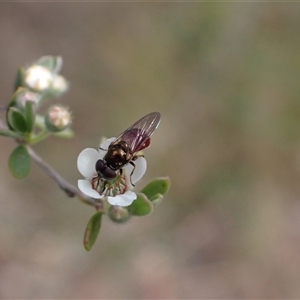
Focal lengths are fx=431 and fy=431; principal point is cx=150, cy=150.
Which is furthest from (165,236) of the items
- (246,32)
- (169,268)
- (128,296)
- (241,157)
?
(246,32)

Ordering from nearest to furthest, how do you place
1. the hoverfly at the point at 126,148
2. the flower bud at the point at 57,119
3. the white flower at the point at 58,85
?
A: the hoverfly at the point at 126,148 → the flower bud at the point at 57,119 → the white flower at the point at 58,85

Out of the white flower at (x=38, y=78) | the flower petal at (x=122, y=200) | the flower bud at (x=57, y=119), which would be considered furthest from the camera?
the white flower at (x=38, y=78)

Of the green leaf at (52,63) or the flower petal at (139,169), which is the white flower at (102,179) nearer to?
the flower petal at (139,169)

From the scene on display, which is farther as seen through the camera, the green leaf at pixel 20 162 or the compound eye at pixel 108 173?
the green leaf at pixel 20 162

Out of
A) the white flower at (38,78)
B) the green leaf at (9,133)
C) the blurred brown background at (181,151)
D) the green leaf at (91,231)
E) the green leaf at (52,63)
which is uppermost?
the blurred brown background at (181,151)

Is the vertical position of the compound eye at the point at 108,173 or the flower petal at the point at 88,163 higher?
the flower petal at the point at 88,163

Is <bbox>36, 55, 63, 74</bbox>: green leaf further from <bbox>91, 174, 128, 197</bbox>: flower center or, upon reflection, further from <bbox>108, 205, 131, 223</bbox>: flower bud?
<bbox>108, 205, 131, 223</bbox>: flower bud

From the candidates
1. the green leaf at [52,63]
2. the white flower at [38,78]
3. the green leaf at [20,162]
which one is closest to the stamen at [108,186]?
the green leaf at [20,162]
